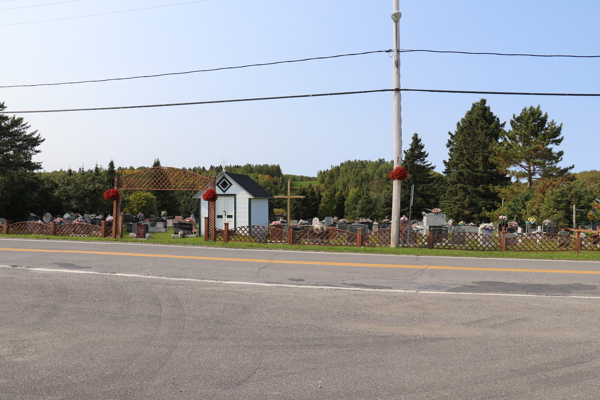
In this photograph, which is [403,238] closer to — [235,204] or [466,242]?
[466,242]

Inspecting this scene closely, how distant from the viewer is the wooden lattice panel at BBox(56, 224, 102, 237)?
23.1 meters

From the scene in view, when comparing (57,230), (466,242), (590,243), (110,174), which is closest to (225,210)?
(57,230)

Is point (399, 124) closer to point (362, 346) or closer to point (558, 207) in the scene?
point (362, 346)

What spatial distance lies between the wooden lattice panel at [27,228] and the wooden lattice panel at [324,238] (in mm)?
13829

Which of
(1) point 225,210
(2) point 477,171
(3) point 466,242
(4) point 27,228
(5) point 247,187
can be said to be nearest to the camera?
(3) point 466,242

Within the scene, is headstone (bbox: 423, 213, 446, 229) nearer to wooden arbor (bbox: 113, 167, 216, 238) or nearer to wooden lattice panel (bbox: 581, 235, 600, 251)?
wooden lattice panel (bbox: 581, 235, 600, 251)

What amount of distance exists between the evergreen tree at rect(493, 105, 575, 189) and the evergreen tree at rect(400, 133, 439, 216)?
14667mm

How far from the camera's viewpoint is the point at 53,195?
44562 mm

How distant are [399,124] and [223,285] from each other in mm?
10980

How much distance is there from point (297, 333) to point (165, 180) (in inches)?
690

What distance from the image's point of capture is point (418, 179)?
5778cm

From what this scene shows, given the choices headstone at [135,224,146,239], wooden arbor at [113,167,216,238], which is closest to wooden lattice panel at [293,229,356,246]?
wooden arbor at [113,167,216,238]

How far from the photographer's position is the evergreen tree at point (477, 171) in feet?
162

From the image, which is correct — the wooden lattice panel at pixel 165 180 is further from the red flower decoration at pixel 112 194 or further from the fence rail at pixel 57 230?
the fence rail at pixel 57 230
